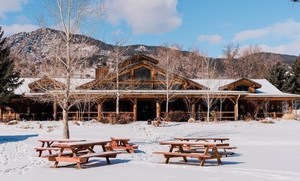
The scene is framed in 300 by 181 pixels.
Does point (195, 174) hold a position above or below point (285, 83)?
below

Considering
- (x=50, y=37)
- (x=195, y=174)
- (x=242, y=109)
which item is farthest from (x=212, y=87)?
(x=195, y=174)

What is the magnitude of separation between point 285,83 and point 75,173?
55941 millimetres

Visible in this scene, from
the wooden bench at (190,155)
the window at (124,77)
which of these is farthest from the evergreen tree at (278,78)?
the wooden bench at (190,155)

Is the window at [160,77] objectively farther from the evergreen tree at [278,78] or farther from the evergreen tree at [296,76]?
the evergreen tree at [296,76]

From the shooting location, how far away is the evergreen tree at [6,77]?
31266 mm

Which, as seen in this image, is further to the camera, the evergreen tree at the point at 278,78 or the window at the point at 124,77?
the evergreen tree at the point at 278,78

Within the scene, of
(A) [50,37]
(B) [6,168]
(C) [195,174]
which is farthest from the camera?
(A) [50,37]

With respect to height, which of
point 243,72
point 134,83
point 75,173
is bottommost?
point 75,173

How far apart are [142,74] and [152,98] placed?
2677mm

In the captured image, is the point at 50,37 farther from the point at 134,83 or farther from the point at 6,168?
the point at 134,83

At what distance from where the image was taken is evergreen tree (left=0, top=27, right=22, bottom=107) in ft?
103

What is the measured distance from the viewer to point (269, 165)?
12164 mm

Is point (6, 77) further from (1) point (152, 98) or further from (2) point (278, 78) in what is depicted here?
(2) point (278, 78)

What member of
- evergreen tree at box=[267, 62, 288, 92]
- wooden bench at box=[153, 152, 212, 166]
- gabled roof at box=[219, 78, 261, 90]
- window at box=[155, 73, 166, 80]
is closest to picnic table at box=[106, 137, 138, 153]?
wooden bench at box=[153, 152, 212, 166]
